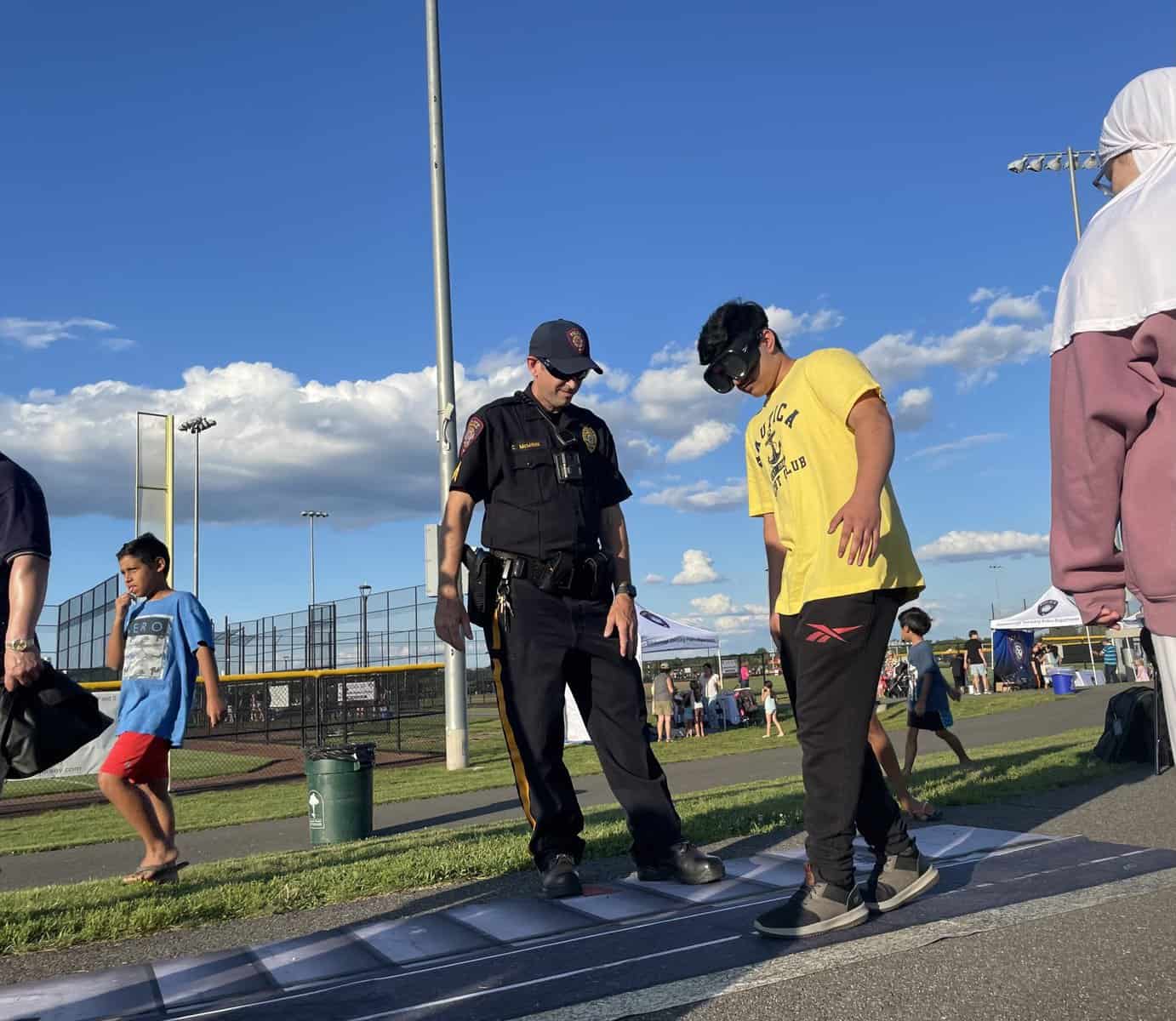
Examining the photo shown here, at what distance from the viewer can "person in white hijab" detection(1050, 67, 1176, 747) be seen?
180 cm

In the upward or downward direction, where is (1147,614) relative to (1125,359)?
downward

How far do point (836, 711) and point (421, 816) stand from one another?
8573 mm

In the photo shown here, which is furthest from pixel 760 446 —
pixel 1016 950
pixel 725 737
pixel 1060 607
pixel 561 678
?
pixel 1060 607

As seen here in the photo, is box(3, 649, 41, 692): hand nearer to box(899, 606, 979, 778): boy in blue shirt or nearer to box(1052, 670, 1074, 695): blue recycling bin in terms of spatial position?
box(899, 606, 979, 778): boy in blue shirt

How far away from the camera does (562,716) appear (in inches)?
171

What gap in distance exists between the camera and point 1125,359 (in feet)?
6.10

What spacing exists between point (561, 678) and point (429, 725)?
2027 cm

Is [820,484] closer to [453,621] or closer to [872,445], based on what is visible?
[872,445]

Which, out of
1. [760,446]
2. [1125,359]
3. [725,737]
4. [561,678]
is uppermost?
[760,446]

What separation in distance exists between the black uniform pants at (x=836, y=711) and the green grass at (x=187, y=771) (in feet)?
48.1

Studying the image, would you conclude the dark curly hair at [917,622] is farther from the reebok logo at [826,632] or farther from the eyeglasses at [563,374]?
the reebok logo at [826,632]

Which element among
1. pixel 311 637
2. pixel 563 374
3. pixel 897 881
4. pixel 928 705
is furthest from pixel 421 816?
pixel 311 637

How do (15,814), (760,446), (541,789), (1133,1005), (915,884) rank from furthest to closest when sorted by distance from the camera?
(15,814), (541,789), (760,446), (915,884), (1133,1005)

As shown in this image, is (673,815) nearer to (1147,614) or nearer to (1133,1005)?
(1133,1005)
